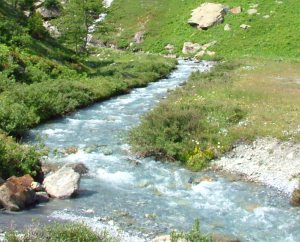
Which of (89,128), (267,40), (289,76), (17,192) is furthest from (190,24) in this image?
(17,192)

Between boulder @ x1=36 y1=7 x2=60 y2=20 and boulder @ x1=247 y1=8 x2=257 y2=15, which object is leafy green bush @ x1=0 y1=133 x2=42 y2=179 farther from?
boulder @ x1=247 y1=8 x2=257 y2=15

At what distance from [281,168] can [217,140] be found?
3.76 metres

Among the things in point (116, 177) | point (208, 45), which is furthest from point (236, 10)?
point (116, 177)

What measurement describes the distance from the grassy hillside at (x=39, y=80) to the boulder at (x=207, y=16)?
15516mm

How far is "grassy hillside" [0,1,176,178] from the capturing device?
21.0m

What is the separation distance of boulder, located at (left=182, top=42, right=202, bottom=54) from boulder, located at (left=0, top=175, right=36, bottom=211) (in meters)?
48.4

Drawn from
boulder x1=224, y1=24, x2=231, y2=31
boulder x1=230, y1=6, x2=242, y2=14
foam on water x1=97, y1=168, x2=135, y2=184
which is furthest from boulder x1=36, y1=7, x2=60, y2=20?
foam on water x1=97, y1=168, x2=135, y2=184

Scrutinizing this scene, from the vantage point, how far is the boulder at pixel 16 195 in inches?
610

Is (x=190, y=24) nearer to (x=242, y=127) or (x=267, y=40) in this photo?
(x=267, y=40)

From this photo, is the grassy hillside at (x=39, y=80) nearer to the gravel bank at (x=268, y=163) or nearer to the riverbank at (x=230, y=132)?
the riverbank at (x=230, y=132)

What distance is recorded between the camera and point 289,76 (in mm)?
41281

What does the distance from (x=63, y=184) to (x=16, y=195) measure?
207cm

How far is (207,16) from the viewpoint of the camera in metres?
69.6

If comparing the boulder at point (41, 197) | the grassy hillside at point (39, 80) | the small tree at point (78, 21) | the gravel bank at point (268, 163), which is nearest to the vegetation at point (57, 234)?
the boulder at point (41, 197)
